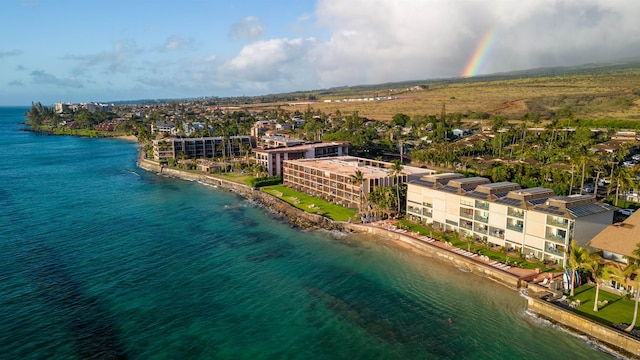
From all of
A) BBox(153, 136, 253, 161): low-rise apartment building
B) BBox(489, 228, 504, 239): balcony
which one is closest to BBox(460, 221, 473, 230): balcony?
BBox(489, 228, 504, 239): balcony

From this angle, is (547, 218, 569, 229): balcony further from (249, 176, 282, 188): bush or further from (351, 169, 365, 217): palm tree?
(249, 176, 282, 188): bush

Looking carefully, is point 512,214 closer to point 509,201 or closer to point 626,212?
point 509,201

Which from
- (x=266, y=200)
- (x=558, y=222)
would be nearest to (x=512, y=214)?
(x=558, y=222)

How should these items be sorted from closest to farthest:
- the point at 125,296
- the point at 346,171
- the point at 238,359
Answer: the point at 238,359
the point at 125,296
the point at 346,171

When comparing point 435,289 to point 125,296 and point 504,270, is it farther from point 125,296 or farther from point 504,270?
point 125,296

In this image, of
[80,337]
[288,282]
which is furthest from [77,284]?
[288,282]

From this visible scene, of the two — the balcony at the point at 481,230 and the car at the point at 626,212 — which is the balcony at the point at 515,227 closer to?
the balcony at the point at 481,230
